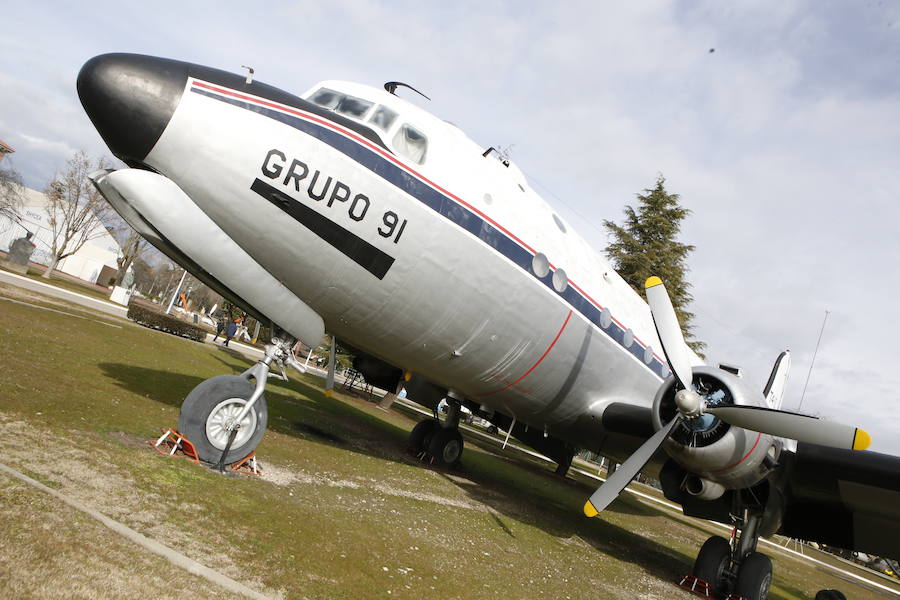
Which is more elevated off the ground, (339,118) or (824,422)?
(339,118)

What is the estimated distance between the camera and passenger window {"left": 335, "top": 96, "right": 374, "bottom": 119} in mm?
7946

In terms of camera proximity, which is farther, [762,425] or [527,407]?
[527,407]

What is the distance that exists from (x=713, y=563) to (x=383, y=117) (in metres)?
8.62

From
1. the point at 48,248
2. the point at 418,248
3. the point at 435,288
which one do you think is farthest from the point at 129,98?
the point at 48,248

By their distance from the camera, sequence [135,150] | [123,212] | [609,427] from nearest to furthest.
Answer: [135,150] → [123,212] → [609,427]

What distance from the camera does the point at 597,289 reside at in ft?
35.4

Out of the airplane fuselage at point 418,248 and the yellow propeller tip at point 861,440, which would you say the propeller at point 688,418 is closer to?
the yellow propeller tip at point 861,440

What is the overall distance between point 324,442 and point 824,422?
7.90 m

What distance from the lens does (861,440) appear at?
22.4 ft

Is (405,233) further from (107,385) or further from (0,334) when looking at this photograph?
(0,334)

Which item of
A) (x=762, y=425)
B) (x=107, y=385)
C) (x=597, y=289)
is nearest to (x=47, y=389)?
(x=107, y=385)

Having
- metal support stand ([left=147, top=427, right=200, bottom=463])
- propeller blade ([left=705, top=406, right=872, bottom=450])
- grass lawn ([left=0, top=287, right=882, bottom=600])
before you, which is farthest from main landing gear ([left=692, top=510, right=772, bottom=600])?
metal support stand ([left=147, top=427, right=200, bottom=463])

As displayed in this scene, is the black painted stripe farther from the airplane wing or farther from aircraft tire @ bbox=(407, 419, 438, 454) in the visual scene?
the airplane wing

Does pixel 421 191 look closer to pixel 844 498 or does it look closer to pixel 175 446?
pixel 175 446
